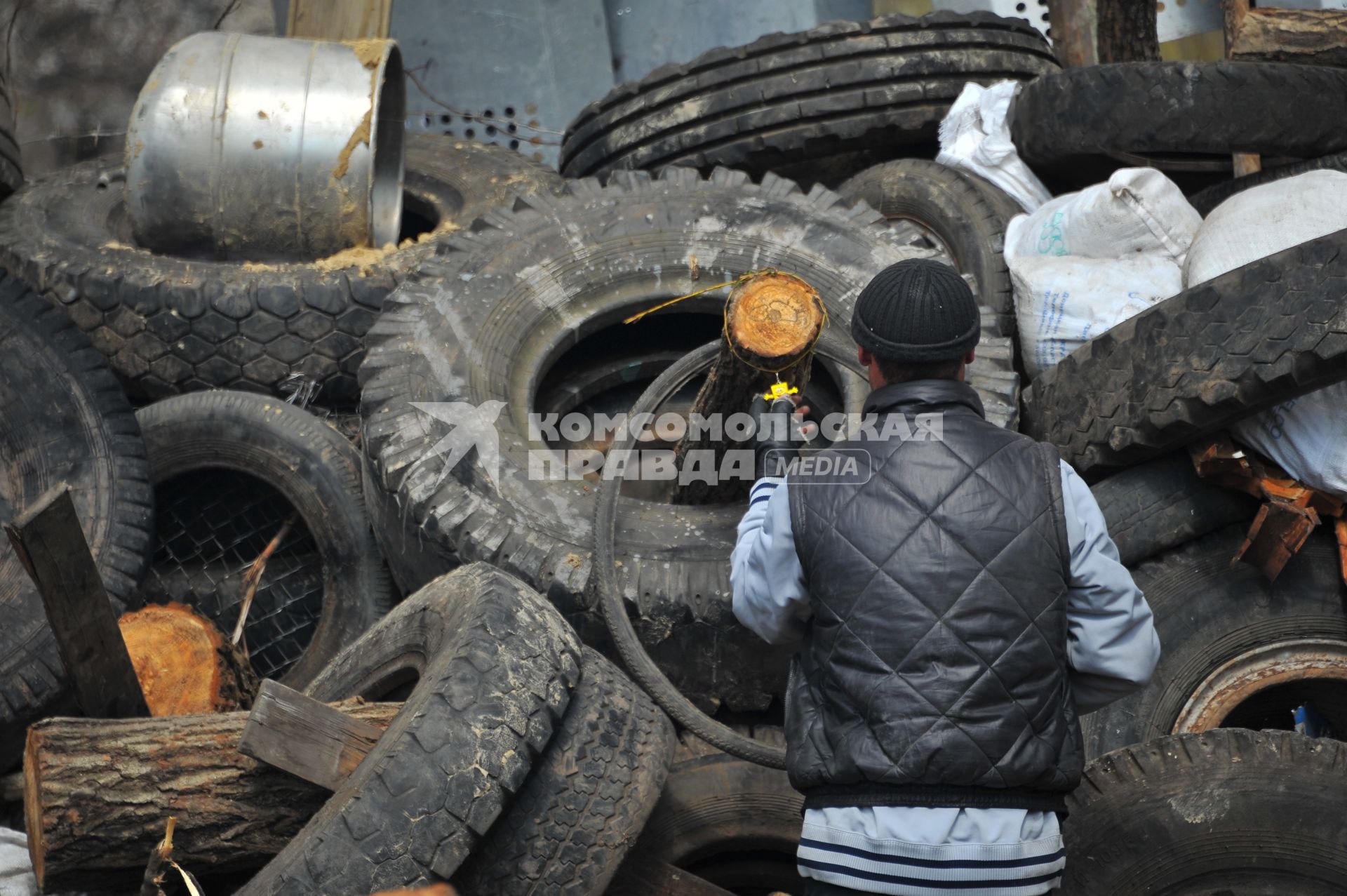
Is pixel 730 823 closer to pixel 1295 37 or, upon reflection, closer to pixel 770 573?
pixel 770 573

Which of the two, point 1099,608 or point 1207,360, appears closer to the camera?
point 1099,608

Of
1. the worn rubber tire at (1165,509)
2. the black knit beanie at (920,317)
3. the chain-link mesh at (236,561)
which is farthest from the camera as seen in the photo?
the chain-link mesh at (236,561)

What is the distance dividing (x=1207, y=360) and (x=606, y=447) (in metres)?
1.72

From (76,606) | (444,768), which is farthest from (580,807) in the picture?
(76,606)

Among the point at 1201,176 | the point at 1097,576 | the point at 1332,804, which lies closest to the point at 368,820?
the point at 1097,576

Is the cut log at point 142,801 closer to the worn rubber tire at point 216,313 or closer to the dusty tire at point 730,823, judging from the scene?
the dusty tire at point 730,823

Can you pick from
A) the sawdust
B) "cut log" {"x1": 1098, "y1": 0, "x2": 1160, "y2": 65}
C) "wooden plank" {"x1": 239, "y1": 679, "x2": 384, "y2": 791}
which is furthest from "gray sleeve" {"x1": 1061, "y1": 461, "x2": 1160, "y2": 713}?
"cut log" {"x1": 1098, "y1": 0, "x2": 1160, "y2": 65}

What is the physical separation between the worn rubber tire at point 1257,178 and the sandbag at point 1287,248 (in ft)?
1.62

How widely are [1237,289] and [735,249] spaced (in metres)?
1.35

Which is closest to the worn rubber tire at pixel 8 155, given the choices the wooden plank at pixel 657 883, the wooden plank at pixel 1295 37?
the wooden plank at pixel 657 883

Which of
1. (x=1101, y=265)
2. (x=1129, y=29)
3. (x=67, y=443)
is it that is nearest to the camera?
(x=67, y=443)

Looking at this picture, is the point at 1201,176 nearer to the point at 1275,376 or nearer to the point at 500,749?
the point at 1275,376

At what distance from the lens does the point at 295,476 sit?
3.65m

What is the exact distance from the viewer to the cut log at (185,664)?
3.18 metres
